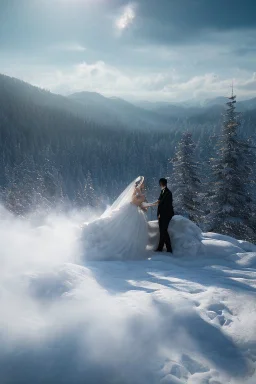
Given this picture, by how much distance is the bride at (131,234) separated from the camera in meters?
7.63

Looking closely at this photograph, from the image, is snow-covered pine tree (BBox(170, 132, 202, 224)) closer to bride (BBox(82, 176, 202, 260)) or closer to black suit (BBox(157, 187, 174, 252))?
bride (BBox(82, 176, 202, 260))

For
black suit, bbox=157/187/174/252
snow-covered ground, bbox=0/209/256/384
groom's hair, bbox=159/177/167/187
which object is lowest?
snow-covered ground, bbox=0/209/256/384

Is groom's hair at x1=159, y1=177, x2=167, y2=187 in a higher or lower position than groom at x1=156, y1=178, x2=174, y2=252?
higher

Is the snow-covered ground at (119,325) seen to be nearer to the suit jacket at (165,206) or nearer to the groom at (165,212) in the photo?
the groom at (165,212)

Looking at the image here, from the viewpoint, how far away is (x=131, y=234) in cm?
800

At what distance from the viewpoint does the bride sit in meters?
7.63

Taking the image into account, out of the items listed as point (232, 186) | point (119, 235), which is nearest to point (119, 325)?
point (119, 235)

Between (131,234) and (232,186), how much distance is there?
42.4ft

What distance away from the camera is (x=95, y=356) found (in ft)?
11.1

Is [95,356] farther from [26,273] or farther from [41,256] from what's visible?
[41,256]

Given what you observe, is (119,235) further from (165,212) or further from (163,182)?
(163,182)

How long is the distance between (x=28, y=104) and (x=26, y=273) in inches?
6244

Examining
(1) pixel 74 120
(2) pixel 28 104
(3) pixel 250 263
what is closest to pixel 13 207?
(3) pixel 250 263

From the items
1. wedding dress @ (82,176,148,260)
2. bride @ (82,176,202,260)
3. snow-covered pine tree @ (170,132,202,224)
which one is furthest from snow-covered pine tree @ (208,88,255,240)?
wedding dress @ (82,176,148,260)
